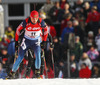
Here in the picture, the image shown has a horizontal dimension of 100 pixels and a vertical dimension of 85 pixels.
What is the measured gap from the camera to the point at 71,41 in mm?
12883

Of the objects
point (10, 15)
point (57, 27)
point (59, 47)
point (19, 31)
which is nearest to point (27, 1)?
point (10, 15)

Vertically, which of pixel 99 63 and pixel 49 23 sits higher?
pixel 49 23

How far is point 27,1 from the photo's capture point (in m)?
16.6

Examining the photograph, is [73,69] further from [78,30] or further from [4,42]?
[4,42]

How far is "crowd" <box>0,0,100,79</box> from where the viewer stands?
1247 cm

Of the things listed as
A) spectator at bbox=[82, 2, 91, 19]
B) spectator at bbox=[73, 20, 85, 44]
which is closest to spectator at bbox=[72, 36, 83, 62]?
spectator at bbox=[73, 20, 85, 44]

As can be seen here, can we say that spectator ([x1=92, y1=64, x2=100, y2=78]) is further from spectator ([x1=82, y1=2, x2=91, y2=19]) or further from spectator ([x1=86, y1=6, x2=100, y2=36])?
spectator ([x1=82, y1=2, x2=91, y2=19])

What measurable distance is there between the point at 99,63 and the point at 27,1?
17.6 ft

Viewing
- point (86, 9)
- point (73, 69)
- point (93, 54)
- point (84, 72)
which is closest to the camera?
point (73, 69)

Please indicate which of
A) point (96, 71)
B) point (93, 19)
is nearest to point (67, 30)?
point (93, 19)

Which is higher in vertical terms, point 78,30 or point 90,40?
point 78,30

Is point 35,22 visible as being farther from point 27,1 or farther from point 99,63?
point 27,1

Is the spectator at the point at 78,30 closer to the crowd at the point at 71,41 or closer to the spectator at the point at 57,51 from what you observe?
the crowd at the point at 71,41

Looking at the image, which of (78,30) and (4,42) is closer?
(78,30)
